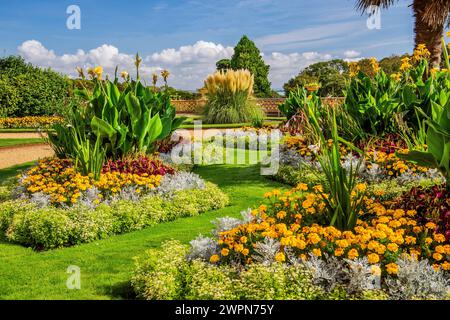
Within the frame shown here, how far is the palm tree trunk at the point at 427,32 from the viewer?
14227 millimetres

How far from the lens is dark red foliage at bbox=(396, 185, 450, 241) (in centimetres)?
407

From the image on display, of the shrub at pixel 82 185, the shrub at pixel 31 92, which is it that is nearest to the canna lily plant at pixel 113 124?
the shrub at pixel 82 185

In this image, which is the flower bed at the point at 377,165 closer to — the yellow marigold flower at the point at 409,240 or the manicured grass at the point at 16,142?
the yellow marigold flower at the point at 409,240

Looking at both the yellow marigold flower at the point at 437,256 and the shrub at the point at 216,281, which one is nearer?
the shrub at the point at 216,281

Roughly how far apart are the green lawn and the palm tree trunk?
33.1 ft

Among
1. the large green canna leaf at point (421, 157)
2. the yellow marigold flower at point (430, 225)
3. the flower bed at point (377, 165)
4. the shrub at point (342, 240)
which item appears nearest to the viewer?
the shrub at point (342, 240)

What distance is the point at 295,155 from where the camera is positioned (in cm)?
898

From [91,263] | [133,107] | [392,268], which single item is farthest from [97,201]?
[392,268]

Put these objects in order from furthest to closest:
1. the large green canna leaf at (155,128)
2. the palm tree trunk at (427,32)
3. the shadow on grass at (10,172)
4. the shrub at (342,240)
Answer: the palm tree trunk at (427,32)
the shadow on grass at (10,172)
the large green canna leaf at (155,128)
the shrub at (342,240)

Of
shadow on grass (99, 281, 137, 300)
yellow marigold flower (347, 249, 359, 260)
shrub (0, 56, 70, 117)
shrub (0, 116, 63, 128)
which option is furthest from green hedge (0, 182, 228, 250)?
shrub (0, 56, 70, 117)

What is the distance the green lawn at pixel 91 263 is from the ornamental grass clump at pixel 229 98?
11330 mm

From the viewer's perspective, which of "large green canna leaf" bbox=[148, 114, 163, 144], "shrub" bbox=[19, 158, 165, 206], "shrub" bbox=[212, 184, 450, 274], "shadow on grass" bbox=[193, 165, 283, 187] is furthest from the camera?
"shadow on grass" bbox=[193, 165, 283, 187]

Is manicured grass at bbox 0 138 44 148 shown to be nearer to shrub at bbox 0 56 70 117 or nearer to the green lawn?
shrub at bbox 0 56 70 117
